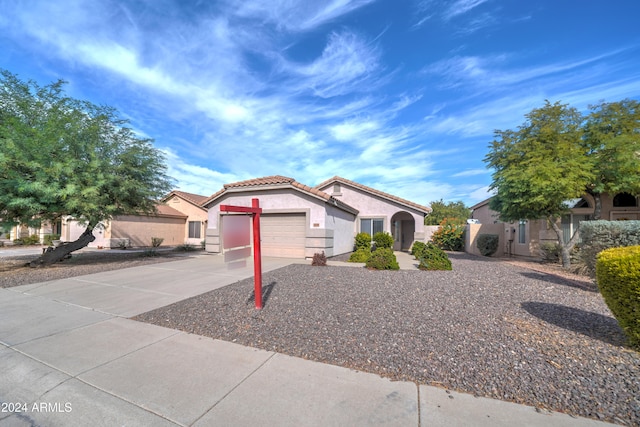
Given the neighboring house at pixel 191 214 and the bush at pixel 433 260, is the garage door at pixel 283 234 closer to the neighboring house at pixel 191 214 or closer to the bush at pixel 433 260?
the bush at pixel 433 260

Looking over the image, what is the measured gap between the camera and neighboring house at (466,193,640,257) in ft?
45.1

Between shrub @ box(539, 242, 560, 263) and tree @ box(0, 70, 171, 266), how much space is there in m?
19.1

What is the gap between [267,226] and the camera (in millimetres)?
13969

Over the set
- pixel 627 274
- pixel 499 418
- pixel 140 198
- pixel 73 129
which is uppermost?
pixel 73 129

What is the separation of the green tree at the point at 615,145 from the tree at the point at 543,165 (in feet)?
1.43

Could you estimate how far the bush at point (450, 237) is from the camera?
21422mm

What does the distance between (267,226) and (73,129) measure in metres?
8.53

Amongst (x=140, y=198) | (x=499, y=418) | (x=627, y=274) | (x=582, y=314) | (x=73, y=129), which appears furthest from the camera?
(x=140, y=198)

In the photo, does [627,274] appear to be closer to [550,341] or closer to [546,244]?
[550,341]

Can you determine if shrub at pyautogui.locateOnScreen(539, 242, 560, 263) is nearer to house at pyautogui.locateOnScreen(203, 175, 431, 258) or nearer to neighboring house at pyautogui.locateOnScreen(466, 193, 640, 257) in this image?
neighboring house at pyautogui.locateOnScreen(466, 193, 640, 257)

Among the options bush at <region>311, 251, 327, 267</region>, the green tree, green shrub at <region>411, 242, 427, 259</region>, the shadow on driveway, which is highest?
the green tree

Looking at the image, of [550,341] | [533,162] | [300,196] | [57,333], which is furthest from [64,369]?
[533,162]

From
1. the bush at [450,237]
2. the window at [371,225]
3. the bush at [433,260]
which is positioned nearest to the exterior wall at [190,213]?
the window at [371,225]

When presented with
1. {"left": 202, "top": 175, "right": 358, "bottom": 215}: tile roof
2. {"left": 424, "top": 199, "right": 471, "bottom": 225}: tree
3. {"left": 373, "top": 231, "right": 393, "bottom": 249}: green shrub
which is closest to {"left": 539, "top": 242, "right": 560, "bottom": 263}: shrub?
{"left": 373, "top": 231, "right": 393, "bottom": 249}: green shrub
